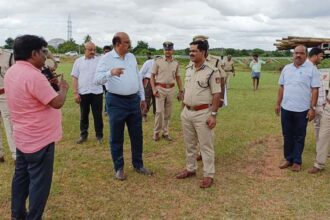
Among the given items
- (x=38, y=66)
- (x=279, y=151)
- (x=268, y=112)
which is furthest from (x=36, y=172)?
(x=268, y=112)

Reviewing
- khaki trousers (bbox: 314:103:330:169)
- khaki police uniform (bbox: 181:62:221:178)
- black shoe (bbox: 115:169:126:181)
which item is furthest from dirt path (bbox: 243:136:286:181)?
black shoe (bbox: 115:169:126:181)

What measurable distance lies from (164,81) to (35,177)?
4.12 meters

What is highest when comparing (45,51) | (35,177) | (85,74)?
(45,51)

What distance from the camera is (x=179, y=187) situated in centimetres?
500

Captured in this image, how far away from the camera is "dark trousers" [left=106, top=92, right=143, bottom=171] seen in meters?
5.14

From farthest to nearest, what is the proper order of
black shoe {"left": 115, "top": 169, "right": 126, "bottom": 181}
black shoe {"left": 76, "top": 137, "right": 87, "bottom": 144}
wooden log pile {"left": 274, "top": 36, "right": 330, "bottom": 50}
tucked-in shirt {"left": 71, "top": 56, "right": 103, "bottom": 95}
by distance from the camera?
1. wooden log pile {"left": 274, "top": 36, "right": 330, "bottom": 50}
2. black shoe {"left": 76, "top": 137, "right": 87, "bottom": 144}
3. tucked-in shirt {"left": 71, "top": 56, "right": 103, "bottom": 95}
4. black shoe {"left": 115, "top": 169, "right": 126, "bottom": 181}

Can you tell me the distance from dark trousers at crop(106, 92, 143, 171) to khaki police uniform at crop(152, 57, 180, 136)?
1972mm

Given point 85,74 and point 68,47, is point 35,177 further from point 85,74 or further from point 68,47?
point 68,47

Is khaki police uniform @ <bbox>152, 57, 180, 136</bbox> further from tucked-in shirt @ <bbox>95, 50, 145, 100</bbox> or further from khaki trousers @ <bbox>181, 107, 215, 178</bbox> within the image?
khaki trousers @ <bbox>181, 107, 215, 178</bbox>

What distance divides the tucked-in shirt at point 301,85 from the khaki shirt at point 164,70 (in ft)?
7.83

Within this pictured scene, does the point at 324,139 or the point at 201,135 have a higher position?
the point at 201,135

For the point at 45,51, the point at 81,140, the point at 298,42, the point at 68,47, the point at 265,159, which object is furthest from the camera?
the point at 68,47

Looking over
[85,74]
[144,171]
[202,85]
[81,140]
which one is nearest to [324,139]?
[202,85]

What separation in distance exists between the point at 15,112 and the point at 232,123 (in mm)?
6824
